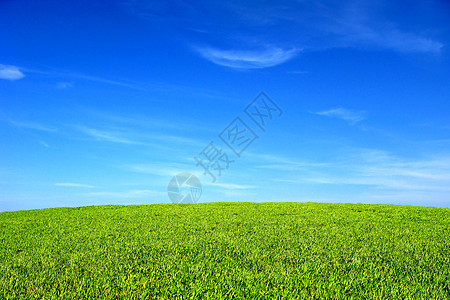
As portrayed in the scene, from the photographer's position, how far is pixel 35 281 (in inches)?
193

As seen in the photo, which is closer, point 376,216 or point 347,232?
point 347,232

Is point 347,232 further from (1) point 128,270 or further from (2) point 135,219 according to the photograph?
(2) point 135,219

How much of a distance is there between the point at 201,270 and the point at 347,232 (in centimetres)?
483

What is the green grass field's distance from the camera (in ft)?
15.0

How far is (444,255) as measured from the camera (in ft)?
22.0

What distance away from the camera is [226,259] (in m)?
5.90

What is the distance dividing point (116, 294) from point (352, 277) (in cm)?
357

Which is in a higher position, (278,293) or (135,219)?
(135,219)

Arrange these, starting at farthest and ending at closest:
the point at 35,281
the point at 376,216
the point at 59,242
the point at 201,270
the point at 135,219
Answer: the point at 376,216
the point at 135,219
the point at 59,242
the point at 201,270
the point at 35,281

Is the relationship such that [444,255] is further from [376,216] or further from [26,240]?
[26,240]

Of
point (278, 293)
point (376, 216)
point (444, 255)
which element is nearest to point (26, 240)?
point (278, 293)

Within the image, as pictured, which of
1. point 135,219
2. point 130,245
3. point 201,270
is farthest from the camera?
point 135,219

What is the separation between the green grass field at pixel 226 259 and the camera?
4574 millimetres

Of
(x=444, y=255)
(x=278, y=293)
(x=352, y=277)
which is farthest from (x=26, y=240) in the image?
(x=444, y=255)
